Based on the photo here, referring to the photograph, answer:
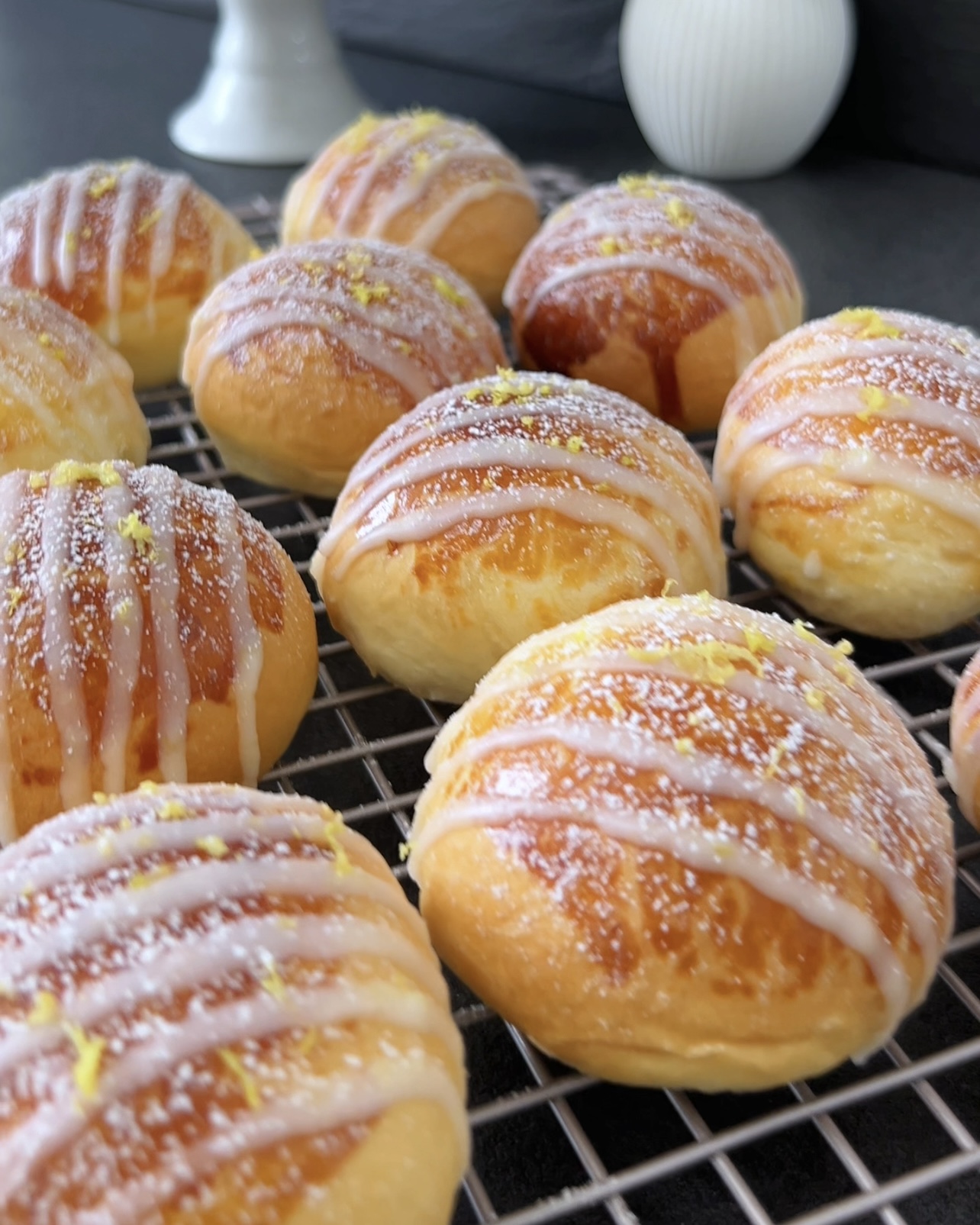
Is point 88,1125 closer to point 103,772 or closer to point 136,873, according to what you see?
point 136,873

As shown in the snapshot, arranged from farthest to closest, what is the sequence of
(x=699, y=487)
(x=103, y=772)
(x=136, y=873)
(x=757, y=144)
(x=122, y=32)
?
(x=122, y=32) → (x=757, y=144) → (x=699, y=487) → (x=103, y=772) → (x=136, y=873)

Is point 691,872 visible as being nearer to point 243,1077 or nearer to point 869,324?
point 243,1077

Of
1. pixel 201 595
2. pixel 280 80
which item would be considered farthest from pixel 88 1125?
pixel 280 80

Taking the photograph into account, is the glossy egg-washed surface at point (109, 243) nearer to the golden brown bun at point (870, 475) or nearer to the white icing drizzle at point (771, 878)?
the golden brown bun at point (870, 475)

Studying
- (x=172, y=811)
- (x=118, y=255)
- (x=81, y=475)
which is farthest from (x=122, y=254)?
(x=172, y=811)

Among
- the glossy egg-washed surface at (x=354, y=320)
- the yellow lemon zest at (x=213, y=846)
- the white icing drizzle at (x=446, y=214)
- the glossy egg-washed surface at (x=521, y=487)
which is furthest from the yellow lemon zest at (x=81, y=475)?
the white icing drizzle at (x=446, y=214)

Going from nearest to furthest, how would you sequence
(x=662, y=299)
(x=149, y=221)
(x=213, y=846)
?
1. (x=213, y=846)
2. (x=662, y=299)
3. (x=149, y=221)
